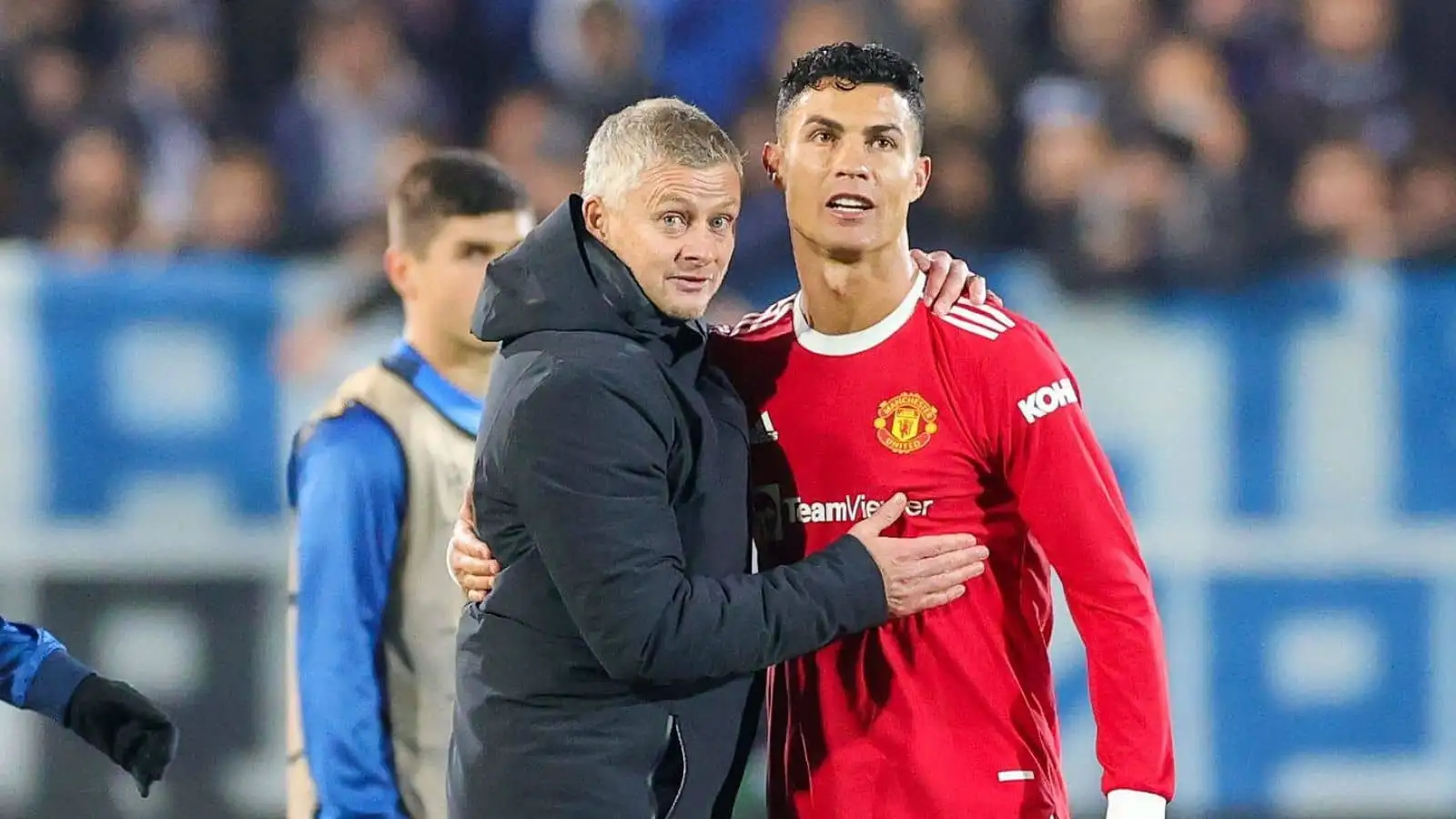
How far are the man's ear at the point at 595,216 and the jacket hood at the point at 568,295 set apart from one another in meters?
0.02

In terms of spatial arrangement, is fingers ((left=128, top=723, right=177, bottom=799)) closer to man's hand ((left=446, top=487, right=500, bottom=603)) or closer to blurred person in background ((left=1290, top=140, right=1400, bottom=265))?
man's hand ((left=446, top=487, right=500, bottom=603))

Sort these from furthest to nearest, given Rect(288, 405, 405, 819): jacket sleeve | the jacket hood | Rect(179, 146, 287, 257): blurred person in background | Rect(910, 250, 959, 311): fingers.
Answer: Rect(179, 146, 287, 257): blurred person in background → Rect(288, 405, 405, 819): jacket sleeve → Rect(910, 250, 959, 311): fingers → the jacket hood

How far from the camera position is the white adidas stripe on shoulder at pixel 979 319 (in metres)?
2.69

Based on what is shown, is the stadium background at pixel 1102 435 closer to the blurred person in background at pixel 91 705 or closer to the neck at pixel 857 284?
the blurred person in background at pixel 91 705

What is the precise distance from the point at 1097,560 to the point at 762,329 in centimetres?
69

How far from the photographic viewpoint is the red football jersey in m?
2.62

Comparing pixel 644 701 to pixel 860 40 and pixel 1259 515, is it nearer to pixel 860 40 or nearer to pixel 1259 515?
pixel 1259 515

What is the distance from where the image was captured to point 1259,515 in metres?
5.51

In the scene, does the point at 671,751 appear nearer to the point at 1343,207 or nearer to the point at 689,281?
the point at 689,281

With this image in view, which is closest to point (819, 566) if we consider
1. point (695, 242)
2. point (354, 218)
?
point (695, 242)

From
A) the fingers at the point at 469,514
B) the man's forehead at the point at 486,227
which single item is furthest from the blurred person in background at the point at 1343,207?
the fingers at the point at 469,514

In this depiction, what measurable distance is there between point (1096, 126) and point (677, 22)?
4.99 ft

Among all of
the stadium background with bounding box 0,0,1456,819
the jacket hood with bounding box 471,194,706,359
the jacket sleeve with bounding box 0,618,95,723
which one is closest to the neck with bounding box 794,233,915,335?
the jacket hood with bounding box 471,194,706,359

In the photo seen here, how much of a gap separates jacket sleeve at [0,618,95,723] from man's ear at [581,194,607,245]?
127 cm
